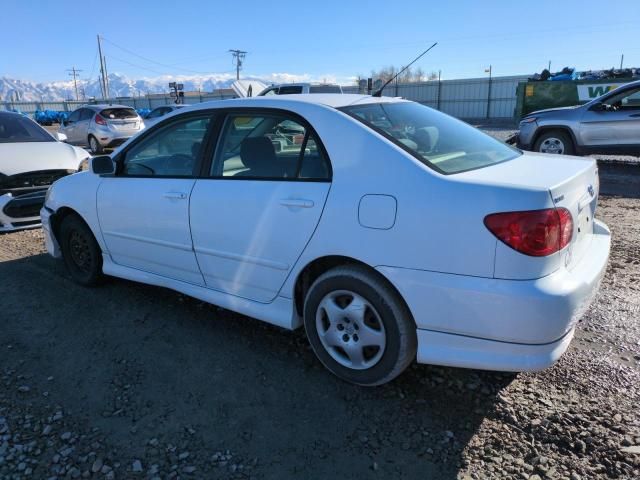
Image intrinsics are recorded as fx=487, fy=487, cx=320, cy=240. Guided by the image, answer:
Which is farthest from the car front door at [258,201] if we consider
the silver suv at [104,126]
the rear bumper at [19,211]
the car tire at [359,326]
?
the silver suv at [104,126]

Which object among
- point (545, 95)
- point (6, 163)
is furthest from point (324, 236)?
point (545, 95)

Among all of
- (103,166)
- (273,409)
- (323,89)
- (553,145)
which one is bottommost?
(273,409)

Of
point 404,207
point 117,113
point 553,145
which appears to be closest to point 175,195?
point 404,207

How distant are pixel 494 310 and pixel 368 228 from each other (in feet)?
2.41

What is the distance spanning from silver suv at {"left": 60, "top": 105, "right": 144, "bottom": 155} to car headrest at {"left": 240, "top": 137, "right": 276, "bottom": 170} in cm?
1353

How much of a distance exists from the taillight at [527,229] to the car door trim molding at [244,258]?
4.09 feet

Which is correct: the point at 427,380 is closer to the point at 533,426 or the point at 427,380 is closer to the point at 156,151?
the point at 533,426

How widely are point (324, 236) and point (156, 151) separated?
1865 mm

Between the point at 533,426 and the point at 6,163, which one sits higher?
the point at 6,163

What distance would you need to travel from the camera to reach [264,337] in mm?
3494

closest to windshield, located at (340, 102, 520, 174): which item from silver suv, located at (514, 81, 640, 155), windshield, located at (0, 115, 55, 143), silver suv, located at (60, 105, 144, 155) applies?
windshield, located at (0, 115, 55, 143)

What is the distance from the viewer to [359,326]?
2740 mm

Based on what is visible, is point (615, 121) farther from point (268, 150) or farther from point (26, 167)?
point (26, 167)

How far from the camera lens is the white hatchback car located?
228cm
